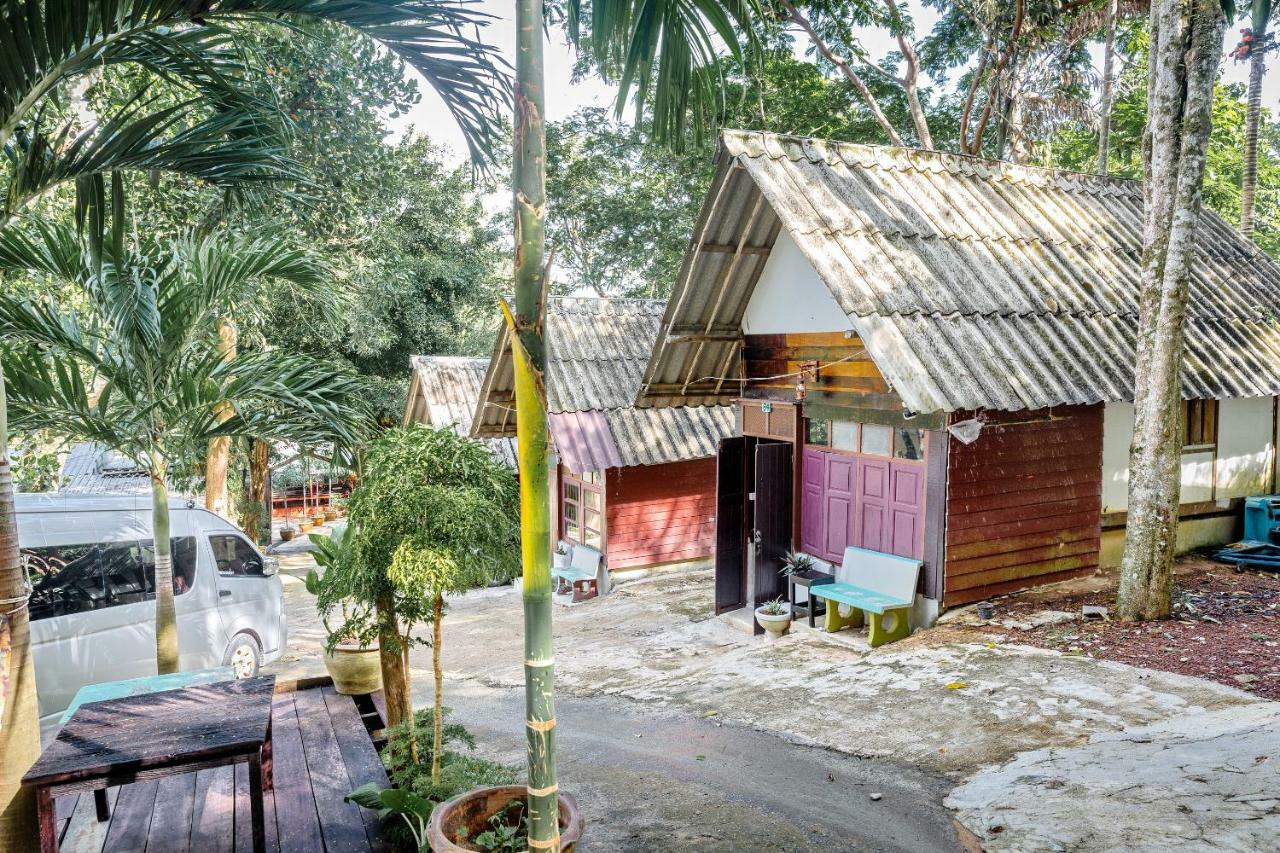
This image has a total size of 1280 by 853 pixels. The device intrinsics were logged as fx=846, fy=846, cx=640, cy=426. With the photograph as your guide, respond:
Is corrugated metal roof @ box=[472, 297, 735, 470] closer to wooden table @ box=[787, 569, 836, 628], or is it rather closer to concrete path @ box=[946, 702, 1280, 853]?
wooden table @ box=[787, 569, 836, 628]

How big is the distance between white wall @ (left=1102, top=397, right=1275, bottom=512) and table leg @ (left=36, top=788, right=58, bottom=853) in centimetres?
1048

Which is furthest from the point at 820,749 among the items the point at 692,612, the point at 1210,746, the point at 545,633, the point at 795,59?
the point at 795,59

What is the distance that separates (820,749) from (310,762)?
12.2ft

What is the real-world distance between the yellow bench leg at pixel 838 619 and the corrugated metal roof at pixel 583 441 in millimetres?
5535

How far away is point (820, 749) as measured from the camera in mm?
6559

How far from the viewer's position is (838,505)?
34.2 ft

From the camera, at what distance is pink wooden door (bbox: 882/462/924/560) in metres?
9.16

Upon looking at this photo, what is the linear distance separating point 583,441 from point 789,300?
5.11 meters

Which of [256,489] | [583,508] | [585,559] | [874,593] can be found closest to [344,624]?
[874,593]

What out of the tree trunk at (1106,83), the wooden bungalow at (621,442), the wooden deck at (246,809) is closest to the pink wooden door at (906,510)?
the wooden bungalow at (621,442)

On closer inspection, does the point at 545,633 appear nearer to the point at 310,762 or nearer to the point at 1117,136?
the point at 310,762

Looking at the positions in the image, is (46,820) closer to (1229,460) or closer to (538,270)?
(538,270)

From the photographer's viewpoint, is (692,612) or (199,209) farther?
(692,612)

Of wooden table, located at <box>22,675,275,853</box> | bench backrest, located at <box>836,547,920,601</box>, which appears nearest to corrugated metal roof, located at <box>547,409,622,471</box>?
bench backrest, located at <box>836,547,920,601</box>
